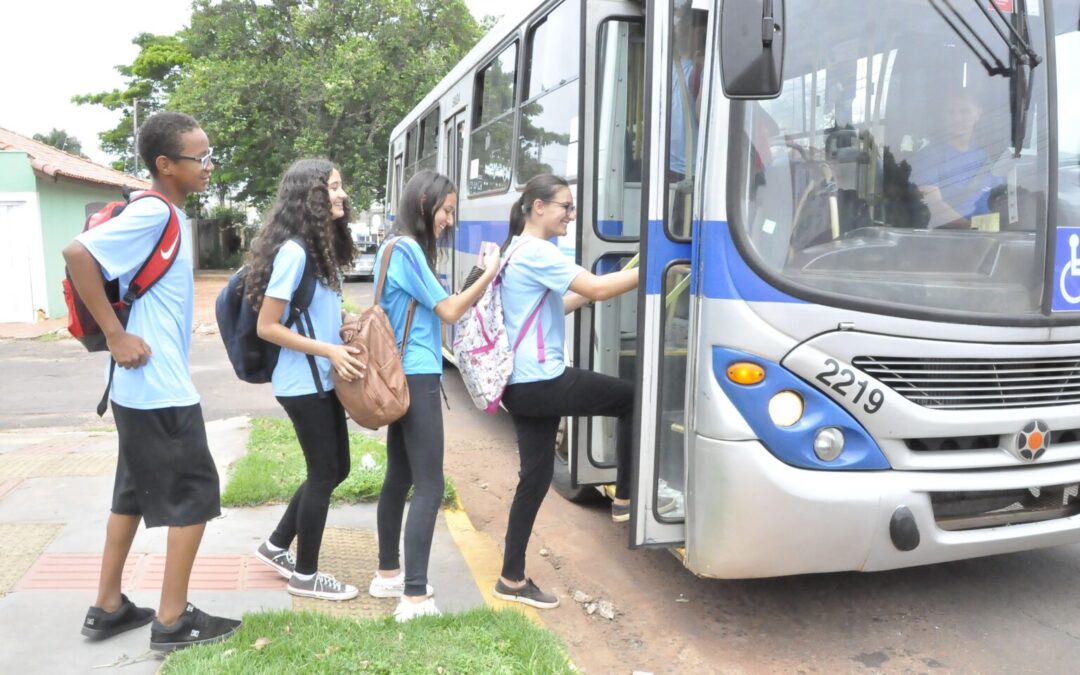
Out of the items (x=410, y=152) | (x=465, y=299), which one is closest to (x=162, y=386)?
(x=465, y=299)

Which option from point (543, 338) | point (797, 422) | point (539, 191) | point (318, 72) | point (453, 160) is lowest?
point (797, 422)

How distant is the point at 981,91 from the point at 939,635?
223 centimetres

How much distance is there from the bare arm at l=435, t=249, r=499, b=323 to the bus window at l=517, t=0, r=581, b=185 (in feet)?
5.42

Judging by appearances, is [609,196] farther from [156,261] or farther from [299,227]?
[156,261]

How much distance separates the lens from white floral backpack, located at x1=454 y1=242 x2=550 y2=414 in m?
3.77

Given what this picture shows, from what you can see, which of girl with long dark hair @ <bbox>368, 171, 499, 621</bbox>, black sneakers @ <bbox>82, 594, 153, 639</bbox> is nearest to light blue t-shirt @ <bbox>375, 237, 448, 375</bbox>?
girl with long dark hair @ <bbox>368, 171, 499, 621</bbox>

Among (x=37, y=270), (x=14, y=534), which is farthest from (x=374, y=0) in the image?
(x=14, y=534)

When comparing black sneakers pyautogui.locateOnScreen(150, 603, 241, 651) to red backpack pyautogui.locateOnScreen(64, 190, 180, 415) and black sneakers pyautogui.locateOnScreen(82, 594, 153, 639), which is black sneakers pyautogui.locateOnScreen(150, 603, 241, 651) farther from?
red backpack pyautogui.locateOnScreen(64, 190, 180, 415)

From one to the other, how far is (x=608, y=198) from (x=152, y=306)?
7.53 ft

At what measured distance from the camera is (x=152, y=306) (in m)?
3.23

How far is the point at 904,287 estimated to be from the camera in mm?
3430

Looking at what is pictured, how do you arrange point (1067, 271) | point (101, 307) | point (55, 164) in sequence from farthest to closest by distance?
point (55, 164) → point (1067, 271) → point (101, 307)

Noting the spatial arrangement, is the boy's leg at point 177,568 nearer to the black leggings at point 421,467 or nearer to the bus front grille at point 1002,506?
the black leggings at point 421,467

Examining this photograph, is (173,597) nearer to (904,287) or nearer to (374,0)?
(904,287)
